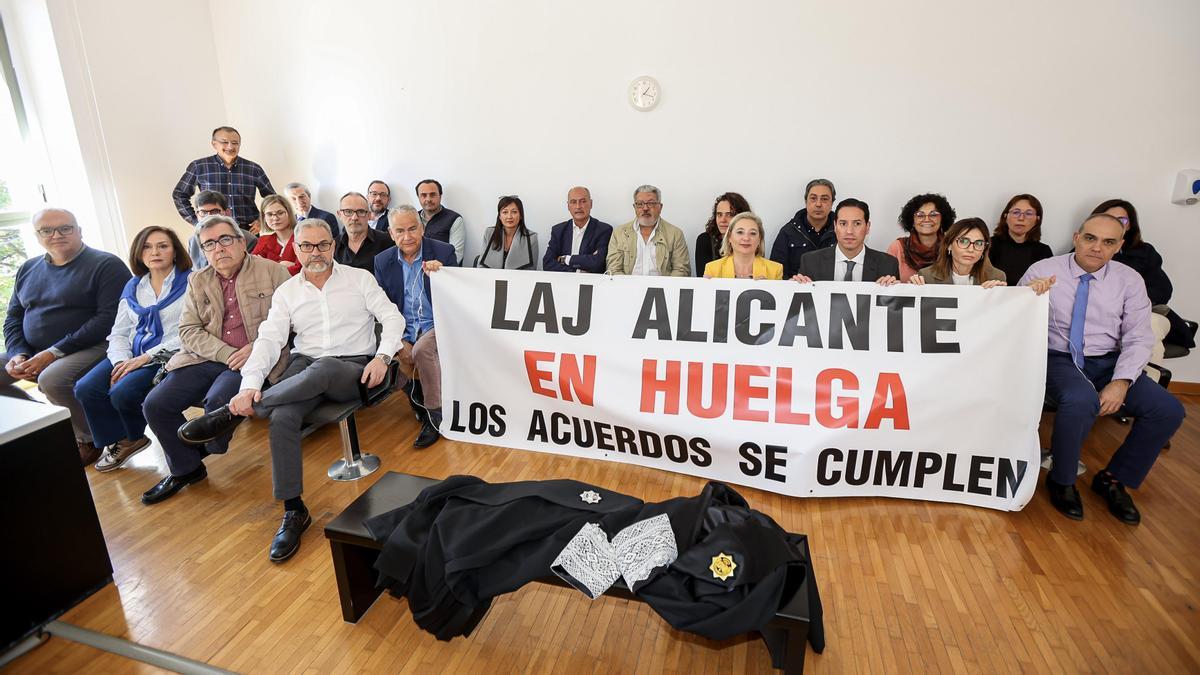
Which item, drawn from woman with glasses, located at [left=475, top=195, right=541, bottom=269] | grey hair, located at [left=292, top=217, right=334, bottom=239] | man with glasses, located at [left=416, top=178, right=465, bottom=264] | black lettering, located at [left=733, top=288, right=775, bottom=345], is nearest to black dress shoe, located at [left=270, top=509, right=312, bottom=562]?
grey hair, located at [left=292, top=217, right=334, bottom=239]

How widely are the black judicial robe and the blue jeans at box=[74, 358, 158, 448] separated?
2.04 meters

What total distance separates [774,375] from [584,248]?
227 cm

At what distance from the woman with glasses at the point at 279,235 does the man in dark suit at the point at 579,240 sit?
185 cm

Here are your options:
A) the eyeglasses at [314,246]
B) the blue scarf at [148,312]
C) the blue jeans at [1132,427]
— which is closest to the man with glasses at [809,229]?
the blue jeans at [1132,427]

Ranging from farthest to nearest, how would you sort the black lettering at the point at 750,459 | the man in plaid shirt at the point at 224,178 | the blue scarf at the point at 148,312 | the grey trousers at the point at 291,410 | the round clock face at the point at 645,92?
1. the man in plaid shirt at the point at 224,178
2. the round clock face at the point at 645,92
3. the blue scarf at the point at 148,312
4. the black lettering at the point at 750,459
5. the grey trousers at the point at 291,410

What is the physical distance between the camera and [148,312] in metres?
3.07

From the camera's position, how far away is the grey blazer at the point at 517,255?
4641 mm

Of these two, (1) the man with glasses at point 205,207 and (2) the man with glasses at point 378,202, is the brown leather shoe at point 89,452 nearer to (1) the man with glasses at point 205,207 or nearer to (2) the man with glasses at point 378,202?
(1) the man with glasses at point 205,207

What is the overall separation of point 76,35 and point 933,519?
6.50 meters

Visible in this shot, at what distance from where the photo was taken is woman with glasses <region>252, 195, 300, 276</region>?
4.13 metres

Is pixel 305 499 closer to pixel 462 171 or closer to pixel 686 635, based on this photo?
pixel 686 635

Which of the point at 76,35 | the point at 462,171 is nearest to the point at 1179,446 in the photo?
the point at 462,171

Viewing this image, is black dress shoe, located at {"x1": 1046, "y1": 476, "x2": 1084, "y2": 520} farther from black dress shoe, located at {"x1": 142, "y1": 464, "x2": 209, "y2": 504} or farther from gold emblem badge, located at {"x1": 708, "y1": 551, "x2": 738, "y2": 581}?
black dress shoe, located at {"x1": 142, "y1": 464, "x2": 209, "y2": 504}

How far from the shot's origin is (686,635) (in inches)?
75.5
